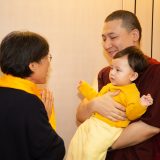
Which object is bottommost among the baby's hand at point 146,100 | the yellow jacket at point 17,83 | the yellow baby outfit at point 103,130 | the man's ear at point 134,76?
the yellow baby outfit at point 103,130

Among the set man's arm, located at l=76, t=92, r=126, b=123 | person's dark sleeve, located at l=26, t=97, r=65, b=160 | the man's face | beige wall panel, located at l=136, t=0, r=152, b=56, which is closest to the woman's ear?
person's dark sleeve, located at l=26, t=97, r=65, b=160

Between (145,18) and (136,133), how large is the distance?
131 centimetres

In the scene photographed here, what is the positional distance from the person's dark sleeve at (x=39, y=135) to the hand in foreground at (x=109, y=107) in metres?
0.34

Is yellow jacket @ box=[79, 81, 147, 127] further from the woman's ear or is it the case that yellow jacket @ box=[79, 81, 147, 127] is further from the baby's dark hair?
the woman's ear

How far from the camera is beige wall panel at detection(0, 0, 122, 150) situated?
6.80ft

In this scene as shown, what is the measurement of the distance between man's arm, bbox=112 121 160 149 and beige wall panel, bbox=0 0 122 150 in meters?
0.86

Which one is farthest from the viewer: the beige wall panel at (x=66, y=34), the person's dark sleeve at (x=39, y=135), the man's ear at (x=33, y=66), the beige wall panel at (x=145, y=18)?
the beige wall panel at (x=145, y=18)

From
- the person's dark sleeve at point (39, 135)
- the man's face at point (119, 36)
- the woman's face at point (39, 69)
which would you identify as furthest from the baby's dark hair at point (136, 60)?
the person's dark sleeve at point (39, 135)

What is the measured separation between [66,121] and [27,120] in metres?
1.09

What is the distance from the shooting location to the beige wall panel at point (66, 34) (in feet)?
6.80

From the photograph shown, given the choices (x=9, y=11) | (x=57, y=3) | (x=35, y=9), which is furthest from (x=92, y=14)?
(x=9, y=11)

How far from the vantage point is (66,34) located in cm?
221

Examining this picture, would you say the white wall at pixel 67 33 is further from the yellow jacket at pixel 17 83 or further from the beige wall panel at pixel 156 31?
the yellow jacket at pixel 17 83

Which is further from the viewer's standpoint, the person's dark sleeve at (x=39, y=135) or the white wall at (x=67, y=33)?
the white wall at (x=67, y=33)
